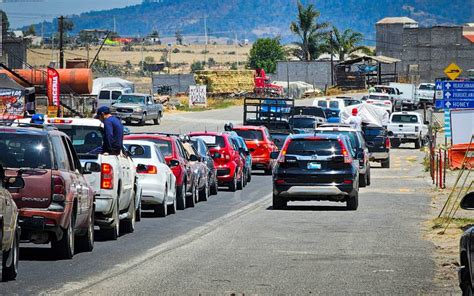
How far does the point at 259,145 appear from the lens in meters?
43.2

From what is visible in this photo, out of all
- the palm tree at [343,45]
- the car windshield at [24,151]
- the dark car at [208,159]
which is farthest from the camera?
the palm tree at [343,45]

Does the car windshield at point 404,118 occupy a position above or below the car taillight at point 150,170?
below

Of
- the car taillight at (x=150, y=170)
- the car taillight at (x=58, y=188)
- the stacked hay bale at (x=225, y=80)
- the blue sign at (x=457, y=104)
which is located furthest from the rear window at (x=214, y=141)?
the stacked hay bale at (x=225, y=80)

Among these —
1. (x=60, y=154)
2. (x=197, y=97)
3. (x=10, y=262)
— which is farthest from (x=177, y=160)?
(x=197, y=97)

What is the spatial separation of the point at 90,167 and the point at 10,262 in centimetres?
414

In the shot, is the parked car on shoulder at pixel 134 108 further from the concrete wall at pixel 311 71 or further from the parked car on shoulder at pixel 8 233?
the concrete wall at pixel 311 71

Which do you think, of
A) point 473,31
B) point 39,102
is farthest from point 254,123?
point 473,31

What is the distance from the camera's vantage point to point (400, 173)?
4700 cm

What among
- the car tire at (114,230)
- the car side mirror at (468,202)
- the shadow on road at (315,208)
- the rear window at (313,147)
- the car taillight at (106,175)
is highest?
the car side mirror at (468,202)

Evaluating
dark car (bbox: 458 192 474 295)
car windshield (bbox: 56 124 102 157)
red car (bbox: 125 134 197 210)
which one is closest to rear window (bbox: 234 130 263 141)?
red car (bbox: 125 134 197 210)

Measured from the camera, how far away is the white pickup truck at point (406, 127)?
2603 inches

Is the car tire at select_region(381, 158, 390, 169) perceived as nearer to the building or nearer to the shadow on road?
the shadow on road

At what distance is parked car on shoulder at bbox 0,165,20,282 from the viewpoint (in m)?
13.1

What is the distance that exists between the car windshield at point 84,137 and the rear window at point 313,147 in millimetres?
6712
